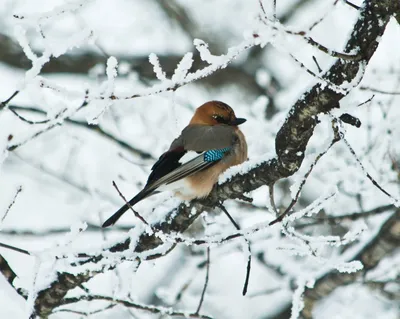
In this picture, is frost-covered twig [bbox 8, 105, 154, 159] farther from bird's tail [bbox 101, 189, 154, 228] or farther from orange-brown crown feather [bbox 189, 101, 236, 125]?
bird's tail [bbox 101, 189, 154, 228]

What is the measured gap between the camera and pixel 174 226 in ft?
16.3

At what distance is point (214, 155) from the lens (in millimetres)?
5914

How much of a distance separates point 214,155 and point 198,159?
147 millimetres

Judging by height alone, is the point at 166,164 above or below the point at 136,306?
above

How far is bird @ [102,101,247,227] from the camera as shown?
534 cm

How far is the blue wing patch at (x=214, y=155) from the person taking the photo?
5843 mm

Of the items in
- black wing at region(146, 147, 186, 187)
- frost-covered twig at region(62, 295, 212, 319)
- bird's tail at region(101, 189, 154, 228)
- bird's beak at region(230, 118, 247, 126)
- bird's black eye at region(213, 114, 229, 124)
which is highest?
bird's black eye at region(213, 114, 229, 124)

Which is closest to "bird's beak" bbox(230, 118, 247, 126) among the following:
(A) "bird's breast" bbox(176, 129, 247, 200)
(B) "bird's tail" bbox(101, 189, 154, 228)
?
(A) "bird's breast" bbox(176, 129, 247, 200)

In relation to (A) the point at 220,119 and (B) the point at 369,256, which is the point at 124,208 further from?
(B) the point at 369,256

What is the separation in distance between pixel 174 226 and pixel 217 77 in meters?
8.13

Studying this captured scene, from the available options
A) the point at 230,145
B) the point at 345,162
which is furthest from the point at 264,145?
the point at 230,145

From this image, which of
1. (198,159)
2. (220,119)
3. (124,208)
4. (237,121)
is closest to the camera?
(124,208)

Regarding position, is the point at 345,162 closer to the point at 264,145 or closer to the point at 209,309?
the point at 264,145

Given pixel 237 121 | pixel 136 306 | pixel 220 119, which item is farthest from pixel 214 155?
pixel 136 306
